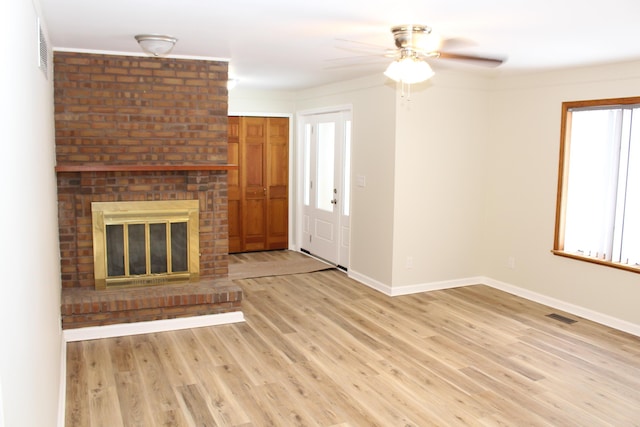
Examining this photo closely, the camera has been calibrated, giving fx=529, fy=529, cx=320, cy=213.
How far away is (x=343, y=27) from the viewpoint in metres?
3.41

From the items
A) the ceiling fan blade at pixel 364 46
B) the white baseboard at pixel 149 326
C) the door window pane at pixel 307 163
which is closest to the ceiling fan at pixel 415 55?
the ceiling fan blade at pixel 364 46

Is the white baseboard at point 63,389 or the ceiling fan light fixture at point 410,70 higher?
the ceiling fan light fixture at point 410,70

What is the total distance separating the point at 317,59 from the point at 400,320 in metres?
2.47

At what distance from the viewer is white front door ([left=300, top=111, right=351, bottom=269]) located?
6.59m

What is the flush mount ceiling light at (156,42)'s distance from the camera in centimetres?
385

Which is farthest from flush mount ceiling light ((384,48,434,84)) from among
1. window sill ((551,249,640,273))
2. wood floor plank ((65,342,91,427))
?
window sill ((551,249,640,273))

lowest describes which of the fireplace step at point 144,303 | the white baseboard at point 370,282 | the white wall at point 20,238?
the white baseboard at point 370,282

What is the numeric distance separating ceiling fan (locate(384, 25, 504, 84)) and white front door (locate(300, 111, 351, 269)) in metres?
2.84

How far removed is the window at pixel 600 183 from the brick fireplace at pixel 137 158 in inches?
128

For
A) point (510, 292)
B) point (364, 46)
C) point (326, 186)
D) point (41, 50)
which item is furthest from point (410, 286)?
point (41, 50)

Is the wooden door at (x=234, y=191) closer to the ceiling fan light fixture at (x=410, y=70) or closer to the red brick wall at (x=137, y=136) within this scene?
the red brick wall at (x=137, y=136)

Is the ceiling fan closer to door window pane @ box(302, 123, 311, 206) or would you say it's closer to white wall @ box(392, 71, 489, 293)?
white wall @ box(392, 71, 489, 293)

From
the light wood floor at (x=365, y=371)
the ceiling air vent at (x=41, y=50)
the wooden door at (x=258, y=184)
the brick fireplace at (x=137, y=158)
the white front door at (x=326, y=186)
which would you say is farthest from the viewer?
the wooden door at (x=258, y=184)

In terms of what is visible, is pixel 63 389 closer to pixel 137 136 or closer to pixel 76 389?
pixel 76 389
